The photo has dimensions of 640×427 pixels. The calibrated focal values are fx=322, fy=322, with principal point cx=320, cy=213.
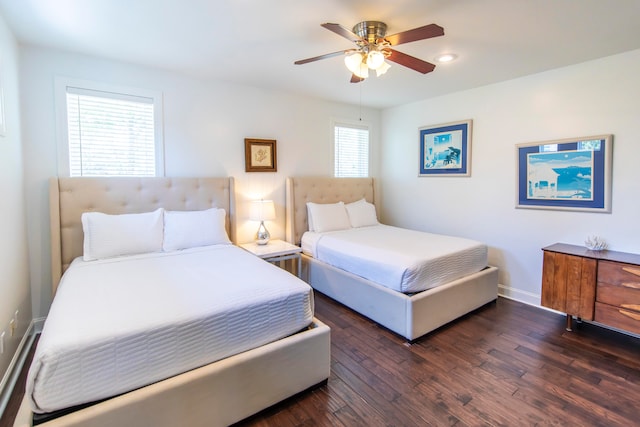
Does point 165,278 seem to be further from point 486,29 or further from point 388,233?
point 486,29

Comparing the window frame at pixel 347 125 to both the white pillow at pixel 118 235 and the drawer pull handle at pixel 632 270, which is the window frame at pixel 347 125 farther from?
the drawer pull handle at pixel 632 270

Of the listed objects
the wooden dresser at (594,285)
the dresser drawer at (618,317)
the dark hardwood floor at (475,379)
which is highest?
the wooden dresser at (594,285)

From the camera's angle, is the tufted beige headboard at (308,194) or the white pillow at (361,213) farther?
the white pillow at (361,213)

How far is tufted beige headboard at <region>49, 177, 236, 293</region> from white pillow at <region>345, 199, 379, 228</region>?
1752 millimetres

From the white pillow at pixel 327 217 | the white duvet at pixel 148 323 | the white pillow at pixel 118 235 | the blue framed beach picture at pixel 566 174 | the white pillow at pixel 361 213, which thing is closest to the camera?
the white duvet at pixel 148 323

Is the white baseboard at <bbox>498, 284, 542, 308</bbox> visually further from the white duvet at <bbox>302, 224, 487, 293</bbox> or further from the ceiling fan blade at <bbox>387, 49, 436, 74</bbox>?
the ceiling fan blade at <bbox>387, 49, 436, 74</bbox>

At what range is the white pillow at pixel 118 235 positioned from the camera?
2.66 m

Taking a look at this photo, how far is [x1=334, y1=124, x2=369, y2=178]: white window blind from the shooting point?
15.3ft

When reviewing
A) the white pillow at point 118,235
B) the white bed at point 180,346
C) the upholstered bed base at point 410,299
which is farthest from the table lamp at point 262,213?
the white bed at point 180,346

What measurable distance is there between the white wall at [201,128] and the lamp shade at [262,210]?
0.23 m

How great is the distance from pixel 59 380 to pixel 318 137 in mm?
3691

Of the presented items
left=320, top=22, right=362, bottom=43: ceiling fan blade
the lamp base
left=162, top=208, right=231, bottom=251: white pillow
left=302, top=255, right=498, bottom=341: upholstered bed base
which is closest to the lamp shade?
the lamp base

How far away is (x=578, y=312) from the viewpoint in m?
2.79

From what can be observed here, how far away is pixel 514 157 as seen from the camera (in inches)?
139
